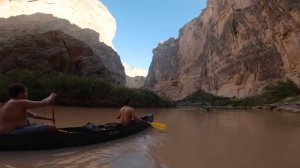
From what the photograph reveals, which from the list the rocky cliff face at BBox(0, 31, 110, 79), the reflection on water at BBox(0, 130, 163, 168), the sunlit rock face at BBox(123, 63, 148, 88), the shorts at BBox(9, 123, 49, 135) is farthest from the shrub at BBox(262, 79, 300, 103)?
the sunlit rock face at BBox(123, 63, 148, 88)

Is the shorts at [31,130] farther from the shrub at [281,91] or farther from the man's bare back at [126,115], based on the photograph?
the shrub at [281,91]

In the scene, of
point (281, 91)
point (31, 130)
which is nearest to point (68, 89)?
point (31, 130)

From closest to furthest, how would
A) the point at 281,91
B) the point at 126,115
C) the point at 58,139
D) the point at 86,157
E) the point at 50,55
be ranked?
the point at 86,157 → the point at 58,139 → the point at 126,115 → the point at 281,91 → the point at 50,55

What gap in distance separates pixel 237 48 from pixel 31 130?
4651 centimetres

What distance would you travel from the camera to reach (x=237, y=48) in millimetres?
49438

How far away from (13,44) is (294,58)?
2487 centimetres

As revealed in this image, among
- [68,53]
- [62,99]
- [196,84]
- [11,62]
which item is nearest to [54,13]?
[68,53]

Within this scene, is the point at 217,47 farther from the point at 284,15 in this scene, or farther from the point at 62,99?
the point at 62,99

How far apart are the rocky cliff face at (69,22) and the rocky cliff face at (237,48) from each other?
1657 centimetres

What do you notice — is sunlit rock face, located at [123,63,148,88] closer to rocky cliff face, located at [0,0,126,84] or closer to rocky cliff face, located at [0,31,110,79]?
rocky cliff face, located at [0,0,126,84]

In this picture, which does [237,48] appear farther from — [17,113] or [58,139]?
[17,113]

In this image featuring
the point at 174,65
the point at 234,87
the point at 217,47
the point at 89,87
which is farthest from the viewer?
the point at 174,65

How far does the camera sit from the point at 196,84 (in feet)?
227

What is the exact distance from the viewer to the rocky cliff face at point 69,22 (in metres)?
39.2
